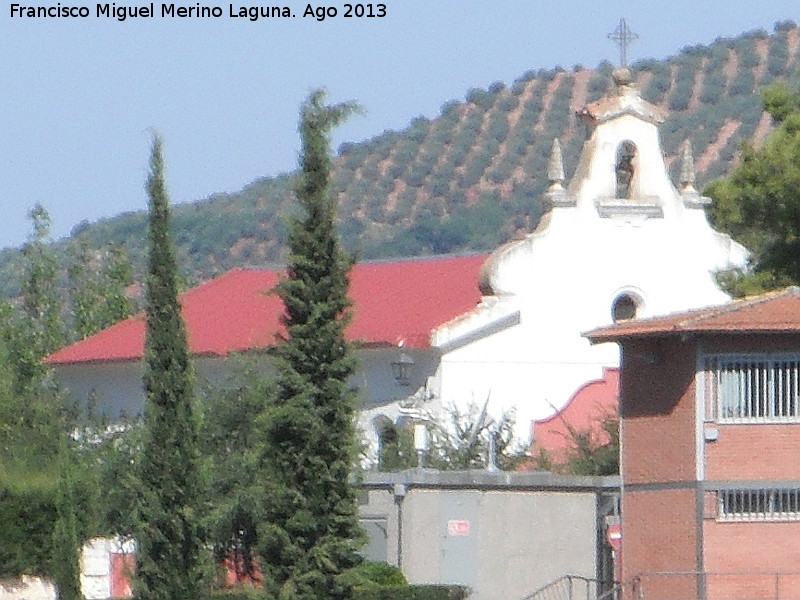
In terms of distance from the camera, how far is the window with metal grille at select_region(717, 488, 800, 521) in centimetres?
3092

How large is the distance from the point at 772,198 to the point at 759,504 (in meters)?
10.4

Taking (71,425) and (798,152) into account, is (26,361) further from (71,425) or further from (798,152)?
(798,152)

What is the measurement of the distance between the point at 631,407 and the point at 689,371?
168cm

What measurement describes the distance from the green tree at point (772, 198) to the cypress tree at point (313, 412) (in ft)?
53.9

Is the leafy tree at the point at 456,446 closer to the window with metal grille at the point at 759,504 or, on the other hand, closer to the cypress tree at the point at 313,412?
the window with metal grille at the point at 759,504

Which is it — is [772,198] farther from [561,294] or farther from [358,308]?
[358,308]

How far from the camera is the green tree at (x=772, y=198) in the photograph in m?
39.4

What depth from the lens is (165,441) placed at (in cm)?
2534

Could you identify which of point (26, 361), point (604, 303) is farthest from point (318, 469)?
point (26, 361)

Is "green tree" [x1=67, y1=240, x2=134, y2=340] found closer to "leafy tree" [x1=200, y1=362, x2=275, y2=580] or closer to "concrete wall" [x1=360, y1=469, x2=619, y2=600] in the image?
"leafy tree" [x1=200, y1=362, x2=275, y2=580]

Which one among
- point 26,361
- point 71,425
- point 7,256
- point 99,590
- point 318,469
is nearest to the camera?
point 318,469

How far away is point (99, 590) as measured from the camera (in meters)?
39.1

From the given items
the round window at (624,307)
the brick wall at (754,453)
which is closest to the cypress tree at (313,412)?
the brick wall at (754,453)

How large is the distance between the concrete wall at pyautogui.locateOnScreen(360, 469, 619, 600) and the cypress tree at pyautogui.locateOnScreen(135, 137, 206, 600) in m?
7.23
